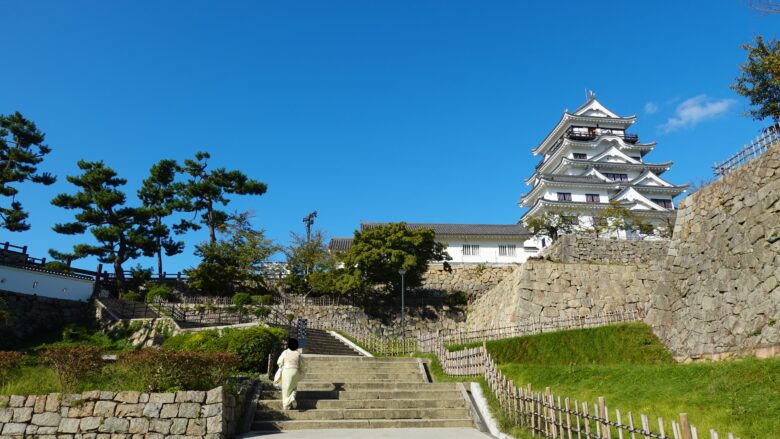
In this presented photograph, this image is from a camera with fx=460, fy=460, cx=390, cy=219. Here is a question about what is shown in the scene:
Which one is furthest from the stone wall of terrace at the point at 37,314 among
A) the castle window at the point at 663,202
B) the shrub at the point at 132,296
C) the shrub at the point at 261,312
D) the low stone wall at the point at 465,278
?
the castle window at the point at 663,202

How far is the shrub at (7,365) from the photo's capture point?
31.0ft

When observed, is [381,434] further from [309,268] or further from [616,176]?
[616,176]

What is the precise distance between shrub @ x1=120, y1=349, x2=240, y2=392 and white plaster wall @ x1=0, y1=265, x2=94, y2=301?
22.8 metres

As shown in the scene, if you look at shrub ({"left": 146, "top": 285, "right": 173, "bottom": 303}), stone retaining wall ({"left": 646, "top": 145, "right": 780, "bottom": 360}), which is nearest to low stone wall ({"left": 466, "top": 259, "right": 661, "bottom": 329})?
stone retaining wall ({"left": 646, "top": 145, "right": 780, "bottom": 360})

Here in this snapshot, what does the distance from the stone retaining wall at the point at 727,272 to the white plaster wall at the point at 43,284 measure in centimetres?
3059

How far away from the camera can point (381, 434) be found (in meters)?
8.15

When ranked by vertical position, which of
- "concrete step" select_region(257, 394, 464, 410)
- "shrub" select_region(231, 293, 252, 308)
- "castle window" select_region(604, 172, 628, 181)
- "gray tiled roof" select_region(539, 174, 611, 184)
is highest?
"castle window" select_region(604, 172, 628, 181)

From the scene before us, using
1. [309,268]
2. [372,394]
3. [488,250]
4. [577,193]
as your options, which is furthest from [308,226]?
[372,394]

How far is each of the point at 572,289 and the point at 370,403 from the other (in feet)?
54.7

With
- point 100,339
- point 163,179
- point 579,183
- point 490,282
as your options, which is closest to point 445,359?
point 100,339

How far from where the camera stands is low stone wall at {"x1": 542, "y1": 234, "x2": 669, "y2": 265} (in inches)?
1024

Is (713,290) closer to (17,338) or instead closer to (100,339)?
(100,339)

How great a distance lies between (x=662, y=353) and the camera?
14.9 metres

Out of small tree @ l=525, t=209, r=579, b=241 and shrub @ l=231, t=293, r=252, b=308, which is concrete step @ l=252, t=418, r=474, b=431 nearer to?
shrub @ l=231, t=293, r=252, b=308
